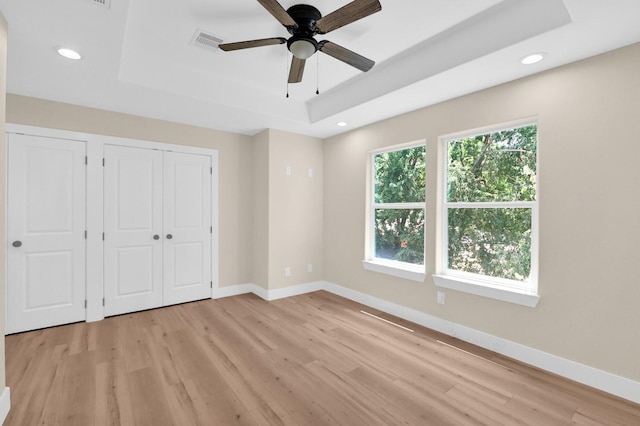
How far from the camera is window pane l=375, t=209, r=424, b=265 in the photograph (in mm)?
3528

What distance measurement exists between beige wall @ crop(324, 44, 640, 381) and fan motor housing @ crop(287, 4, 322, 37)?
1.80m

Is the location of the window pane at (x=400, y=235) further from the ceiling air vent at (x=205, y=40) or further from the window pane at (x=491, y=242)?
the ceiling air vent at (x=205, y=40)

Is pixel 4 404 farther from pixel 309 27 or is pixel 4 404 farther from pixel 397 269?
pixel 397 269

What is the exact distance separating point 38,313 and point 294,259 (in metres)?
2.97

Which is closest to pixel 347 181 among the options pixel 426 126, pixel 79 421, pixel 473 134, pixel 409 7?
pixel 426 126

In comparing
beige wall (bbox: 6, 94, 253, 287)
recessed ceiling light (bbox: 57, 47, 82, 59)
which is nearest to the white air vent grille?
recessed ceiling light (bbox: 57, 47, 82, 59)

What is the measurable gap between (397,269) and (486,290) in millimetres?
1042

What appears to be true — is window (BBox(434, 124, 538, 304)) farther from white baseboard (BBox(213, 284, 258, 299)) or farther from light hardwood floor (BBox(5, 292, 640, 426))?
white baseboard (BBox(213, 284, 258, 299))

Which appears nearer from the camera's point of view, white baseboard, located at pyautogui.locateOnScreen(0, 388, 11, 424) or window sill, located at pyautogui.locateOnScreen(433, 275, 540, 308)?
white baseboard, located at pyautogui.locateOnScreen(0, 388, 11, 424)

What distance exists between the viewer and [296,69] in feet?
7.59

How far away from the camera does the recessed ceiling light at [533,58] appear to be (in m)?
2.20

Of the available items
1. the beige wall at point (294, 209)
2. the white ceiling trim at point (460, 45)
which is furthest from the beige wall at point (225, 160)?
the white ceiling trim at point (460, 45)

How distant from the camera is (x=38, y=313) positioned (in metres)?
3.12

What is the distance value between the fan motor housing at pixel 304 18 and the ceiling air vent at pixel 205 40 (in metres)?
0.78
